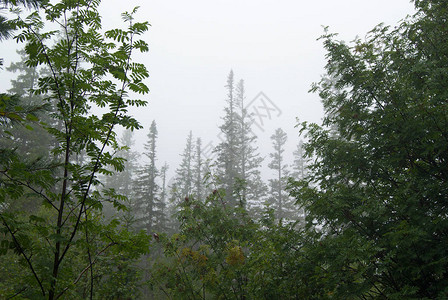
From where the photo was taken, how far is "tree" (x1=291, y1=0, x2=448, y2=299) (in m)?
3.52

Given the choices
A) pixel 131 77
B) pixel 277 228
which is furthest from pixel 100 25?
pixel 277 228

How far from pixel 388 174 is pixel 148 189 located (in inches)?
919

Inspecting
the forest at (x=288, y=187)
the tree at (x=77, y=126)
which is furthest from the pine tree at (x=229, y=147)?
the tree at (x=77, y=126)

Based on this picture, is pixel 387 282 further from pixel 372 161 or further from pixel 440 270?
pixel 372 161

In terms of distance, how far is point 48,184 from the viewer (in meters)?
2.59

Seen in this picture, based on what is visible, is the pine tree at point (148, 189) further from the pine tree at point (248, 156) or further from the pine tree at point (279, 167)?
the pine tree at point (279, 167)

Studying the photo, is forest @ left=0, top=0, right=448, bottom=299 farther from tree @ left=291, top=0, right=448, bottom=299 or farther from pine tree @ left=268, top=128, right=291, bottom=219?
pine tree @ left=268, top=128, right=291, bottom=219

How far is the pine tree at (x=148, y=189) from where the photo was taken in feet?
78.8

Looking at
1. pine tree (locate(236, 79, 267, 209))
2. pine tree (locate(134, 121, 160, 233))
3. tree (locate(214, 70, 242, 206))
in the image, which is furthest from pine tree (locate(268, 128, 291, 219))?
pine tree (locate(134, 121, 160, 233))

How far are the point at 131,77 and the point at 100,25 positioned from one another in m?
0.93

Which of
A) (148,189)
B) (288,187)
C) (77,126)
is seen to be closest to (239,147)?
(148,189)

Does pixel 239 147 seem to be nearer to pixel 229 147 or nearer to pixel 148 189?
pixel 229 147

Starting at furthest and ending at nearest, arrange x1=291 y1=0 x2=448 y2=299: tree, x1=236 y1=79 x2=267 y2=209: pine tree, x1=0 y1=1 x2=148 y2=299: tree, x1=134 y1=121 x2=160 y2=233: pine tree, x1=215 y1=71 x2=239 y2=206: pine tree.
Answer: x1=236 y1=79 x2=267 y2=209: pine tree, x1=215 y1=71 x2=239 y2=206: pine tree, x1=134 y1=121 x2=160 y2=233: pine tree, x1=291 y1=0 x2=448 y2=299: tree, x1=0 y1=1 x2=148 y2=299: tree

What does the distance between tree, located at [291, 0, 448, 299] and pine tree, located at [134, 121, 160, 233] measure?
19.9 meters
